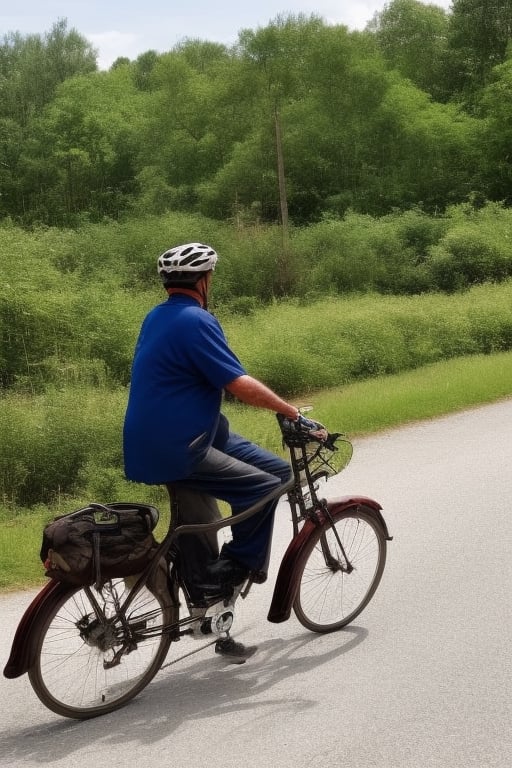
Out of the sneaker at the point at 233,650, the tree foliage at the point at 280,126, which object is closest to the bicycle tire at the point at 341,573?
the sneaker at the point at 233,650

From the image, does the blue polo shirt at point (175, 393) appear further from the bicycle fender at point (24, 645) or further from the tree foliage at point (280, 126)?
the tree foliage at point (280, 126)

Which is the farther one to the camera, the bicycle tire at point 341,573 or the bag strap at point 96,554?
the bicycle tire at point 341,573

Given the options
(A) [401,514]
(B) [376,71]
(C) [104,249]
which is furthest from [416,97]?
(A) [401,514]

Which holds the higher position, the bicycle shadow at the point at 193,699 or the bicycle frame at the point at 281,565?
the bicycle frame at the point at 281,565

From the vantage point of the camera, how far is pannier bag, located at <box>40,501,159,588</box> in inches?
161

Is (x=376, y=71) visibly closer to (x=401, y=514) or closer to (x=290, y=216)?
(x=290, y=216)

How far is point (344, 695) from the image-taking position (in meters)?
4.49

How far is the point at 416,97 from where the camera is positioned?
56375 millimetres

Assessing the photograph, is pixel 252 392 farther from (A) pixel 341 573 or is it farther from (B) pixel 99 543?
(A) pixel 341 573

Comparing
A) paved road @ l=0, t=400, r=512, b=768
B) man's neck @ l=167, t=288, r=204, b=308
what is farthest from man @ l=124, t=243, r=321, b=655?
paved road @ l=0, t=400, r=512, b=768

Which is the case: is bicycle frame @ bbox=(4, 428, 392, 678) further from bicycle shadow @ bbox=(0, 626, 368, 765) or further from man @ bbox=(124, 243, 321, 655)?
bicycle shadow @ bbox=(0, 626, 368, 765)

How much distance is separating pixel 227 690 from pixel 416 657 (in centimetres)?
100

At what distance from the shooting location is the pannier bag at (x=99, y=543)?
13.4ft

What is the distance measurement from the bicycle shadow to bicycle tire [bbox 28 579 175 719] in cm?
8
